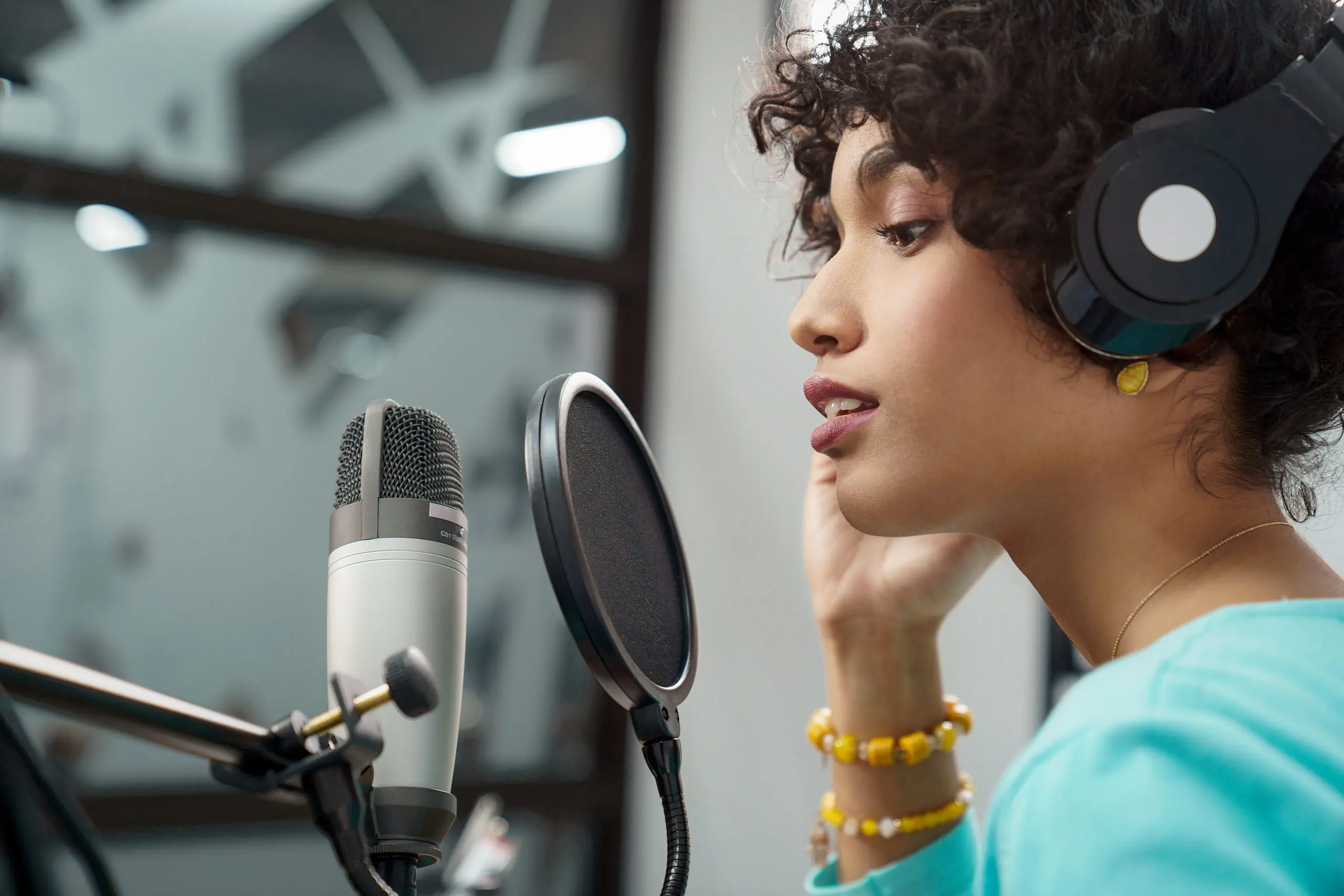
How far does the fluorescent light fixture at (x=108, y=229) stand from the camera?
7.53 feet

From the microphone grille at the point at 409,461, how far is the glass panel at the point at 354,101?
205 cm

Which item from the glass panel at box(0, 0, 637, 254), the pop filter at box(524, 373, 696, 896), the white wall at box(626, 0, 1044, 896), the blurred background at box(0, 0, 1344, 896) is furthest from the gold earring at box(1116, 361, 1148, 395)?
the glass panel at box(0, 0, 637, 254)

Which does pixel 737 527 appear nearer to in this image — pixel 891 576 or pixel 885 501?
pixel 891 576

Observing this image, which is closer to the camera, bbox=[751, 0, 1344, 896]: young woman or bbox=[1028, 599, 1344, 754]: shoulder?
bbox=[1028, 599, 1344, 754]: shoulder

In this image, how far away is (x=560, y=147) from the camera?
2.83 metres

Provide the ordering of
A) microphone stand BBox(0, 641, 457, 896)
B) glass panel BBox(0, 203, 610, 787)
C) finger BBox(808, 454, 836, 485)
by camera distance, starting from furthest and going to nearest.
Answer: glass panel BBox(0, 203, 610, 787), finger BBox(808, 454, 836, 485), microphone stand BBox(0, 641, 457, 896)

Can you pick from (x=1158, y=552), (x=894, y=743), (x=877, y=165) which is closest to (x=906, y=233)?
(x=877, y=165)

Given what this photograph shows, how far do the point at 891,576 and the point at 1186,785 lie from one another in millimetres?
559

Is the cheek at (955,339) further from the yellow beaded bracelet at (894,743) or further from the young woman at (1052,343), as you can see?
the yellow beaded bracelet at (894,743)

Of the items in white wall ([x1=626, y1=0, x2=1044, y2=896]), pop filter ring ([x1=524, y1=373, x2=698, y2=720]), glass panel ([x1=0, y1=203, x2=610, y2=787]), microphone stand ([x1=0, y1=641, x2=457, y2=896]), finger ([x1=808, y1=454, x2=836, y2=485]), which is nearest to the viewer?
microphone stand ([x1=0, y1=641, x2=457, y2=896])

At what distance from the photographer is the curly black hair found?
25.3 inches

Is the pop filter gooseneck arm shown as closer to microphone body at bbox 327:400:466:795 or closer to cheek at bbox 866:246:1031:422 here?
microphone body at bbox 327:400:466:795

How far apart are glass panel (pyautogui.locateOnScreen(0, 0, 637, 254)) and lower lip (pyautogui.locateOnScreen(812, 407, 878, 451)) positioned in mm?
2106

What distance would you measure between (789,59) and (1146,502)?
1.50 ft
